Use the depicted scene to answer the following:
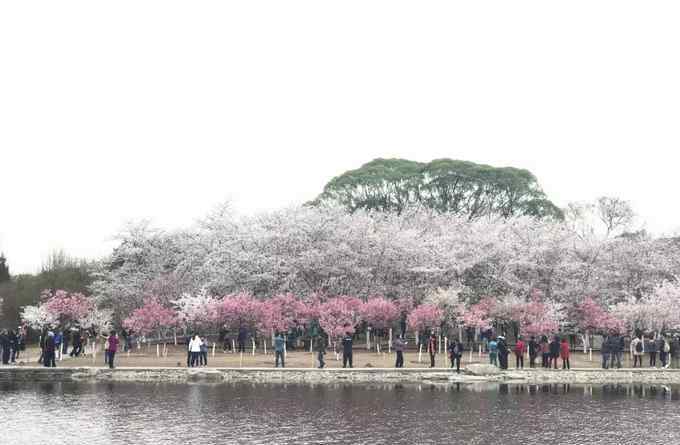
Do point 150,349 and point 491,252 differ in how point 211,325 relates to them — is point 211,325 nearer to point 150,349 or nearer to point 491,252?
point 150,349

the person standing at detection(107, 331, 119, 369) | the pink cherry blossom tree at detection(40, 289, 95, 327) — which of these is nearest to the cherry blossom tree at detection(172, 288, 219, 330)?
the pink cherry blossom tree at detection(40, 289, 95, 327)

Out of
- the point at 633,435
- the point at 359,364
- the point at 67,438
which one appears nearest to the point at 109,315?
the point at 359,364

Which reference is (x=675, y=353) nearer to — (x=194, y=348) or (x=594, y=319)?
(x=594, y=319)

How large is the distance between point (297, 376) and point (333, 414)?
1189 cm

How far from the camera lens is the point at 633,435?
70.2 ft

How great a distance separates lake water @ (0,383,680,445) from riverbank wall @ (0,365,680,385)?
2232 millimetres

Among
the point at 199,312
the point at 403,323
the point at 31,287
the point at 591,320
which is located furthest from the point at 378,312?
the point at 31,287

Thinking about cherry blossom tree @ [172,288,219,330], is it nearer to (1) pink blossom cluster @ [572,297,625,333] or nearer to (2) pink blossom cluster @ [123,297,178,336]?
(2) pink blossom cluster @ [123,297,178,336]

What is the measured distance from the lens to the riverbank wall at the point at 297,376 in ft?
117

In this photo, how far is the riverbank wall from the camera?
3572 cm

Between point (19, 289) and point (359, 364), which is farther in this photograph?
point (19, 289)

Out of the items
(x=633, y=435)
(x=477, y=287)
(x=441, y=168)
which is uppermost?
(x=441, y=168)

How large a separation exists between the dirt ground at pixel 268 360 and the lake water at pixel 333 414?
23.3 feet

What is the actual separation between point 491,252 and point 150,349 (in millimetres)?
25027
